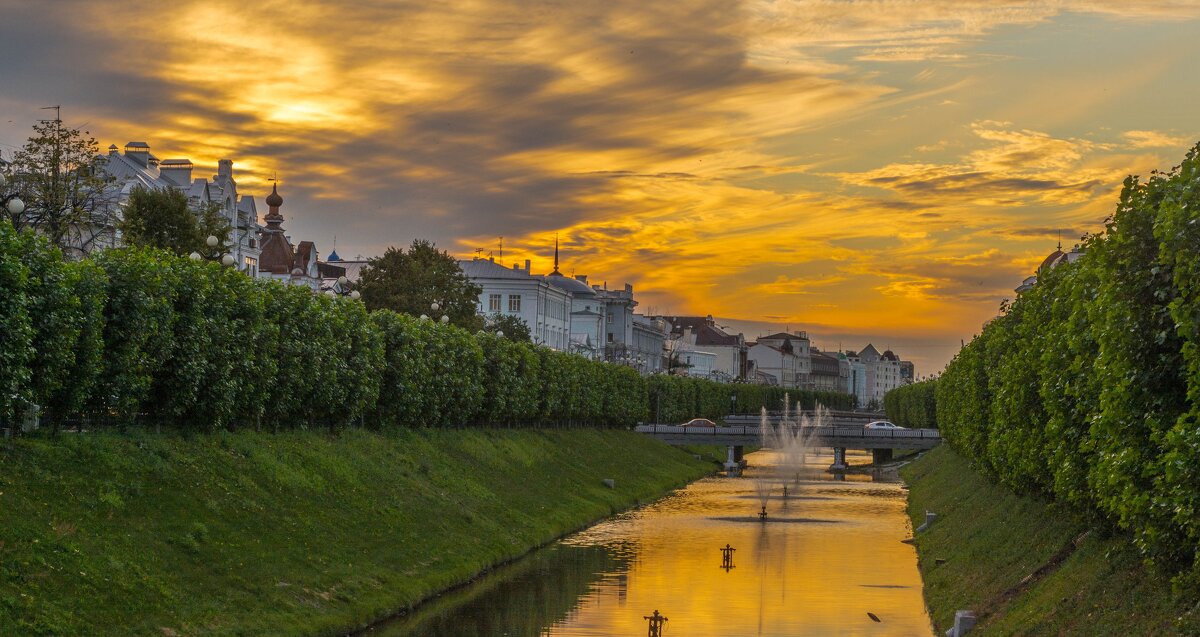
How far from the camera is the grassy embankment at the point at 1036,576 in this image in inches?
921

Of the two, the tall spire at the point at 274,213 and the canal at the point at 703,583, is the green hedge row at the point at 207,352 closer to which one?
the canal at the point at 703,583

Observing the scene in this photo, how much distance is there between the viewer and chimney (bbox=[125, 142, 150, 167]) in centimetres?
10975

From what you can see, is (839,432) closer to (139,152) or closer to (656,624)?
(139,152)

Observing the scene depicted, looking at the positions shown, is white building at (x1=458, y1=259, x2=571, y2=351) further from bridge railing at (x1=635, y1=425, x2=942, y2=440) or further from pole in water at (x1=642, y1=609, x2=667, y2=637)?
pole in water at (x1=642, y1=609, x2=667, y2=637)

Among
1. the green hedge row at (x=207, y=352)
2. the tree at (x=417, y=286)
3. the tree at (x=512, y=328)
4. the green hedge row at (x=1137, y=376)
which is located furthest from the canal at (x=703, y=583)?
the tree at (x=512, y=328)

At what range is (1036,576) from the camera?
32469 mm

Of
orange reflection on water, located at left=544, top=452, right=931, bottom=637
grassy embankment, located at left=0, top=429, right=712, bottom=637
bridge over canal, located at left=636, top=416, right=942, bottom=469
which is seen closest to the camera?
grassy embankment, located at left=0, top=429, right=712, bottom=637

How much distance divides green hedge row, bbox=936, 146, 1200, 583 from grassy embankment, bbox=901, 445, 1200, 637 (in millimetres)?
816

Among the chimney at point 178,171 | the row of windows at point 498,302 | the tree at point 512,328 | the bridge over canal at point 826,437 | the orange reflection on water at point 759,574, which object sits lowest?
the orange reflection on water at point 759,574

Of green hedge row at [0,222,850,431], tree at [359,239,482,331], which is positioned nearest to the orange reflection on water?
green hedge row at [0,222,850,431]

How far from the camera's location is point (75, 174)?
61.9m

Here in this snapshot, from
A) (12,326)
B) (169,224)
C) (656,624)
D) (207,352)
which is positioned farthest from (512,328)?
(12,326)

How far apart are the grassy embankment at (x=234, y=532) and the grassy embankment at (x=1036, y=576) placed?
44.6ft

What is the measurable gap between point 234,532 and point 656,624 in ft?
33.1
